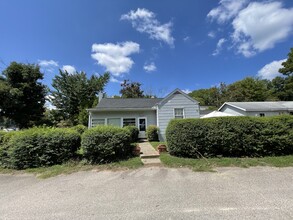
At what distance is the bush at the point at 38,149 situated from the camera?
705 cm

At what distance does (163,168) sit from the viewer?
645 cm

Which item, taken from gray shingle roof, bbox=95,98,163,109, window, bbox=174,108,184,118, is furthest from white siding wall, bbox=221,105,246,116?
gray shingle roof, bbox=95,98,163,109

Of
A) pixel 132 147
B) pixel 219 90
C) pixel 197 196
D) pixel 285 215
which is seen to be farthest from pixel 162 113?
pixel 219 90

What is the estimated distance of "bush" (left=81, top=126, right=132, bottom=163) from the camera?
7.04 m

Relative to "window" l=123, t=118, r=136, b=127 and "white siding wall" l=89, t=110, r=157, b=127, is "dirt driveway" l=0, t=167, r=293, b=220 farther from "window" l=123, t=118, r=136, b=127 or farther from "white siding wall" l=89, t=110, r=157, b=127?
"window" l=123, t=118, r=136, b=127

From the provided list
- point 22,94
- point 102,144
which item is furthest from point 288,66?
point 22,94

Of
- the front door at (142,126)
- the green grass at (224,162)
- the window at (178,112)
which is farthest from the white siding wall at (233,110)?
the green grass at (224,162)

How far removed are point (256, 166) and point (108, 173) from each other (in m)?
5.45

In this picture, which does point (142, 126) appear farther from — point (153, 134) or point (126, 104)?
point (126, 104)

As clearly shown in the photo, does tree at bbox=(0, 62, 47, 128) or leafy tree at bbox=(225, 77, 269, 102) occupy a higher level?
leafy tree at bbox=(225, 77, 269, 102)

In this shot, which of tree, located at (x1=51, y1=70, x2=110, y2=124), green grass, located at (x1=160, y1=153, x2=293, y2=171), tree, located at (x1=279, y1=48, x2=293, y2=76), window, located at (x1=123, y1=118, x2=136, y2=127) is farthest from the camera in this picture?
tree, located at (x1=279, y1=48, x2=293, y2=76)

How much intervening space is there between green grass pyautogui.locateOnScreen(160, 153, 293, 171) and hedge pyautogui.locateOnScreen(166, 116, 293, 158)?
0.44 m

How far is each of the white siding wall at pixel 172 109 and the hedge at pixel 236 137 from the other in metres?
6.93

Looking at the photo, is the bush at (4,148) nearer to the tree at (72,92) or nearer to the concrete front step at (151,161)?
the concrete front step at (151,161)
